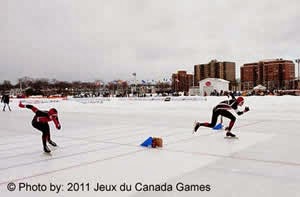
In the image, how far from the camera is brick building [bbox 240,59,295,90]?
87.7 metres

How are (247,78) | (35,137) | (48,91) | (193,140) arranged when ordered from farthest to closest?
(247,78), (48,91), (35,137), (193,140)

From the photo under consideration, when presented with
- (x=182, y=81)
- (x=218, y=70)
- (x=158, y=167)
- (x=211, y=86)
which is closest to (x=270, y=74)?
(x=218, y=70)

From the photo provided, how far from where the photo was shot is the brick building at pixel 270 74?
87.7 metres

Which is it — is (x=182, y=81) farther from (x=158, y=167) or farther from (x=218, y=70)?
(x=158, y=167)

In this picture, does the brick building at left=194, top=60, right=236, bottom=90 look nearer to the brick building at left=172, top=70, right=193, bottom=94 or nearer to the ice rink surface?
the brick building at left=172, top=70, right=193, bottom=94

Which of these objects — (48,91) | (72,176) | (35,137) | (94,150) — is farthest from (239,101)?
(48,91)

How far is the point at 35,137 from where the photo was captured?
845 cm

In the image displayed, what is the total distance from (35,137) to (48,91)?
94.3 m

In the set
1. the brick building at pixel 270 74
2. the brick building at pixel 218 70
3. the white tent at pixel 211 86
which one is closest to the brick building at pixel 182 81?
the brick building at pixel 218 70

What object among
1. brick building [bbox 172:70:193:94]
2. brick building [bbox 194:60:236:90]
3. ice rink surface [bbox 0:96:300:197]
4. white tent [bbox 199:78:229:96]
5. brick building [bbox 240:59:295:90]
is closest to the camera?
ice rink surface [bbox 0:96:300:197]

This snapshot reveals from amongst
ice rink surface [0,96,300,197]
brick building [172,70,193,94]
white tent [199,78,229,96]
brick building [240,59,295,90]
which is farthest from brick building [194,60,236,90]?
ice rink surface [0,96,300,197]

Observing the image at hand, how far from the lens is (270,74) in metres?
94.1

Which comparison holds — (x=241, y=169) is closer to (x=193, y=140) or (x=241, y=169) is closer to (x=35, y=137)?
(x=193, y=140)

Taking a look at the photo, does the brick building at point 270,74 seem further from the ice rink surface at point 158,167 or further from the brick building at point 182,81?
the ice rink surface at point 158,167
